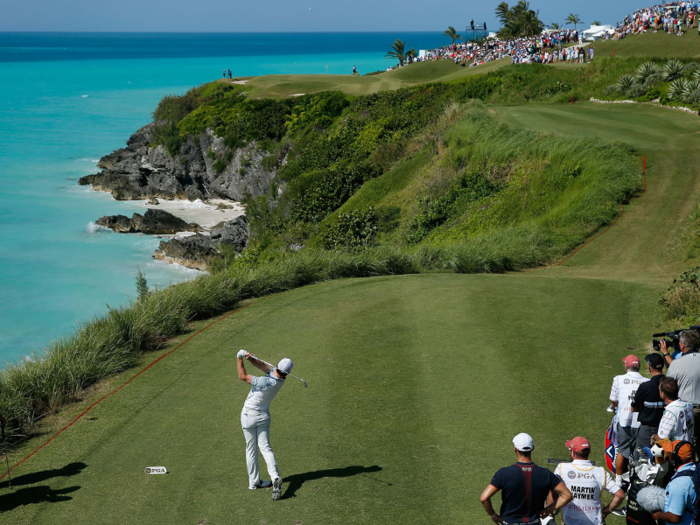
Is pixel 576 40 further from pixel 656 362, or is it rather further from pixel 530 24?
pixel 656 362

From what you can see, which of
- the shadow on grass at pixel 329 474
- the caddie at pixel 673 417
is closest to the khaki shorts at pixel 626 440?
the caddie at pixel 673 417

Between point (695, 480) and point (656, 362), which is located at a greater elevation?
point (656, 362)

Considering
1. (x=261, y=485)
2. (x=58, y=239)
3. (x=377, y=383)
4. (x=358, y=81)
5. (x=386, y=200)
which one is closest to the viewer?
(x=261, y=485)

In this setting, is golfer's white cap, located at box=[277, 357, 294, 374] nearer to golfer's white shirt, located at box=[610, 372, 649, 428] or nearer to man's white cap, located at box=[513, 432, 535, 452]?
man's white cap, located at box=[513, 432, 535, 452]

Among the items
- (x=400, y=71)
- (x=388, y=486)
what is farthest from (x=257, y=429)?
(x=400, y=71)

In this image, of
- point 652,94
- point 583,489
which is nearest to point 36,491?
point 583,489

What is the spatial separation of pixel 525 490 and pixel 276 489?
3.54 metres

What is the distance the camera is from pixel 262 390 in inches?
347

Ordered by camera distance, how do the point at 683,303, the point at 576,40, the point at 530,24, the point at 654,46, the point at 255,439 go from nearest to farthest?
1. the point at 255,439
2. the point at 683,303
3. the point at 654,46
4. the point at 576,40
5. the point at 530,24

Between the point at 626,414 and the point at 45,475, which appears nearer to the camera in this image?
the point at 626,414

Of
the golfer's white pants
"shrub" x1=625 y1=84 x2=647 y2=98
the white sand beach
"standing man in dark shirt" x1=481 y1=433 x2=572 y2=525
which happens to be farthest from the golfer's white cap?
the white sand beach

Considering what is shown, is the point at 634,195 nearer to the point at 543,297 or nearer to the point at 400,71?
the point at 543,297

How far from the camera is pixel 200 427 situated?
35.9 feet

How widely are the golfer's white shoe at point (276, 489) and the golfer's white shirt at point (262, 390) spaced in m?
0.94
